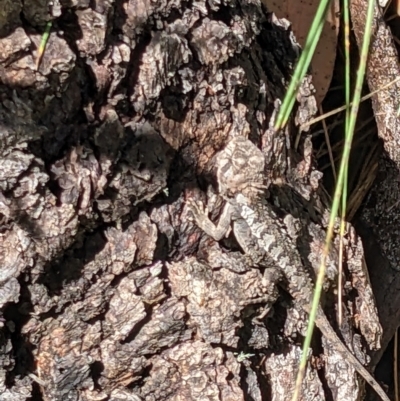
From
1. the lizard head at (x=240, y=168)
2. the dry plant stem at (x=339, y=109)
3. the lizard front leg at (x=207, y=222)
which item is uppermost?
the dry plant stem at (x=339, y=109)

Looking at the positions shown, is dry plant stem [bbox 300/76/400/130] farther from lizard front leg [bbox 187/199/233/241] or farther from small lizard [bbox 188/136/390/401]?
lizard front leg [bbox 187/199/233/241]

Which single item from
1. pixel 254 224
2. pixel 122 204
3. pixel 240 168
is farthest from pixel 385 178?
pixel 122 204

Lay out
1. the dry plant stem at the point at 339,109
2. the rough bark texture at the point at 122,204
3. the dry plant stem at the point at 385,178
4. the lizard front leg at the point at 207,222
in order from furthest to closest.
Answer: the dry plant stem at the point at 385,178 < the dry plant stem at the point at 339,109 < the lizard front leg at the point at 207,222 < the rough bark texture at the point at 122,204

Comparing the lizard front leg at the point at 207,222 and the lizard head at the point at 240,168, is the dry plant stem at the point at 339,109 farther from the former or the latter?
the lizard front leg at the point at 207,222

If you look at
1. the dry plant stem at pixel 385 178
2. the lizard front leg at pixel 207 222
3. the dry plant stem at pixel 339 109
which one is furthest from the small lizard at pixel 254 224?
the dry plant stem at pixel 385 178

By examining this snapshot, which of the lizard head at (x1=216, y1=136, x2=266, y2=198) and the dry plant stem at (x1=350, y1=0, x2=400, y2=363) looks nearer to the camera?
the lizard head at (x1=216, y1=136, x2=266, y2=198)

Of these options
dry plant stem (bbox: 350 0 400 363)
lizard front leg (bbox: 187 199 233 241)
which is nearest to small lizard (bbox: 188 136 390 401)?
lizard front leg (bbox: 187 199 233 241)

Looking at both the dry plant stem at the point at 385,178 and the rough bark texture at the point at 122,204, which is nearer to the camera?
the rough bark texture at the point at 122,204
